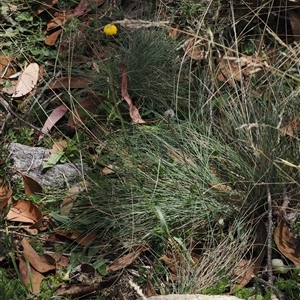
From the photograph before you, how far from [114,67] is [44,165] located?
689 millimetres

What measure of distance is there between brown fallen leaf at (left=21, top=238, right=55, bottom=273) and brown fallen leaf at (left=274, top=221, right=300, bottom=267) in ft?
3.37

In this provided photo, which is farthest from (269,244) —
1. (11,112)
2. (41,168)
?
(11,112)

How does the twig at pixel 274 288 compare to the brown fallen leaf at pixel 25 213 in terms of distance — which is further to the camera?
the brown fallen leaf at pixel 25 213

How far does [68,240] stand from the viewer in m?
3.29

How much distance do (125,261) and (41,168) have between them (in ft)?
2.43

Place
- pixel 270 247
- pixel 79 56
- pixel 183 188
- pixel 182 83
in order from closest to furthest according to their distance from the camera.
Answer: pixel 270 247 < pixel 183 188 < pixel 182 83 < pixel 79 56

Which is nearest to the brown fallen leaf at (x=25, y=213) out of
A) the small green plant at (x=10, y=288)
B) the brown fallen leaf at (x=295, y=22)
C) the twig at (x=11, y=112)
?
the small green plant at (x=10, y=288)

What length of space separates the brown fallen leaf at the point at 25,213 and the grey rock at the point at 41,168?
16 cm

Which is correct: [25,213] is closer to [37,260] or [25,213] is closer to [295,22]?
[37,260]

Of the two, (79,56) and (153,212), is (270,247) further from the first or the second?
(79,56)

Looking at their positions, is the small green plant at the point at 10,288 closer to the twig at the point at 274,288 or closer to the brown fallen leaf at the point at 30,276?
the brown fallen leaf at the point at 30,276

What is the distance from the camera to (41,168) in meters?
3.55

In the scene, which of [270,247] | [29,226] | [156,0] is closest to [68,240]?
[29,226]

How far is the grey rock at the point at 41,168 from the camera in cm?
350
